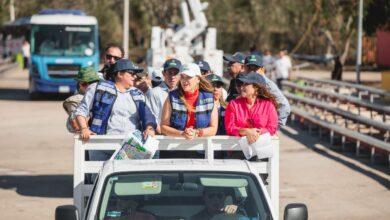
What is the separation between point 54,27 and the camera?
33312 mm

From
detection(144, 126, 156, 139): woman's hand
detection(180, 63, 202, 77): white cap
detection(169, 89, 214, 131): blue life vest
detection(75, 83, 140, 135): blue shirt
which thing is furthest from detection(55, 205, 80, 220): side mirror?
detection(75, 83, 140, 135): blue shirt

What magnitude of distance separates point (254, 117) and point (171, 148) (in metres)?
0.84

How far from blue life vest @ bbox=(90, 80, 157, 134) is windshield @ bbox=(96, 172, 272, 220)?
3.17 m

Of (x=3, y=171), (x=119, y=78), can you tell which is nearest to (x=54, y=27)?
(x=3, y=171)

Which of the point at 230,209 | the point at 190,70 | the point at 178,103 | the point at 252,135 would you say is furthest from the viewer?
the point at 178,103

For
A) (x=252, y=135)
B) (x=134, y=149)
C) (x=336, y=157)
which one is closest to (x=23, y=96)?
(x=336, y=157)

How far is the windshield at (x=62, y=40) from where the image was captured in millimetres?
33188

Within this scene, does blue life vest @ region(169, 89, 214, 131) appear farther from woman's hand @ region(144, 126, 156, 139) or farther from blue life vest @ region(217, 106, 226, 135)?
blue life vest @ region(217, 106, 226, 135)

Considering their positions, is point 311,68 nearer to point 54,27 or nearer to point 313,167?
point 54,27

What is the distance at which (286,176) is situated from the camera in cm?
1574

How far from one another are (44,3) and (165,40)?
31735 millimetres

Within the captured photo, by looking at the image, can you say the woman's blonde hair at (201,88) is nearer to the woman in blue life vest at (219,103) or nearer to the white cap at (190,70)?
the white cap at (190,70)

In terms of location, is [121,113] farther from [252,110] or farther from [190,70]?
[252,110]

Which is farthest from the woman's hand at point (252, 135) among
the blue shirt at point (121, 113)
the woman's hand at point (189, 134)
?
the blue shirt at point (121, 113)
